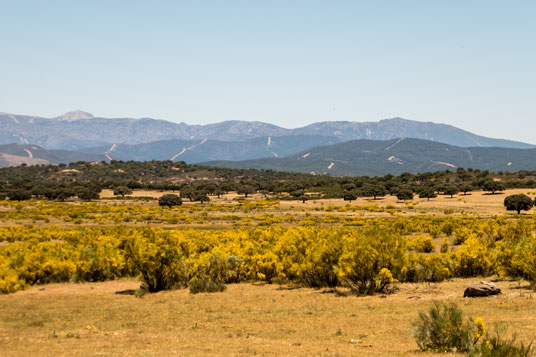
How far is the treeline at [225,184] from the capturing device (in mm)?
109125

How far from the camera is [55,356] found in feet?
40.0

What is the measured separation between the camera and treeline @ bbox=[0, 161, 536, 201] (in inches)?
4296

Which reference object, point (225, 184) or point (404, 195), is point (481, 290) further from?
point (225, 184)

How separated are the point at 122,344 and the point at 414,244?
2555 cm

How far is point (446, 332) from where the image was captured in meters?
11.6

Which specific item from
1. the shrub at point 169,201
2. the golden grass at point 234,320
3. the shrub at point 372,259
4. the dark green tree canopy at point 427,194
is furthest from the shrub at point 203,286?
the dark green tree canopy at point 427,194

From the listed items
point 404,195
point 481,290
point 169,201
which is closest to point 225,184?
point 169,201

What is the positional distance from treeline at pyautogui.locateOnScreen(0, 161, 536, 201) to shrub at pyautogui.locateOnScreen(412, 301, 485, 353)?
309 ft

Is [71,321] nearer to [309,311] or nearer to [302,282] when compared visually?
[309,311]

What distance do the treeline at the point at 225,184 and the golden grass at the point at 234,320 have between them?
87.0 m

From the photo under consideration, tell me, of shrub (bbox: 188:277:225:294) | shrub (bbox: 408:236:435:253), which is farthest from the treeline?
shrub (bbox: 188:277:225:294)

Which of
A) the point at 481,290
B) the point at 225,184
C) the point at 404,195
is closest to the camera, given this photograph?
the point at 481,290

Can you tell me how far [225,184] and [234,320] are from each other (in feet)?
427

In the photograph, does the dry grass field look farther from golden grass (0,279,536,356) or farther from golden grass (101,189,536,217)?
golden grass (101,189,536,217)
